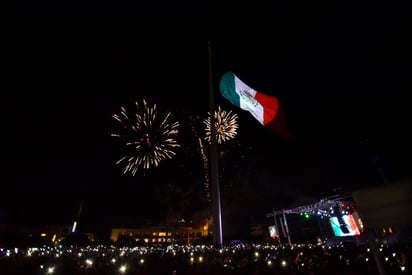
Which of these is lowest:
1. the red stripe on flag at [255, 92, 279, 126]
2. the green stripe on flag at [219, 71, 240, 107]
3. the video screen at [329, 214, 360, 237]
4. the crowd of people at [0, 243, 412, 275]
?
the crowd of people at [0, 243, 412, 275]

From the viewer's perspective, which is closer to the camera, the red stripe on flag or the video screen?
the red stripe on flag

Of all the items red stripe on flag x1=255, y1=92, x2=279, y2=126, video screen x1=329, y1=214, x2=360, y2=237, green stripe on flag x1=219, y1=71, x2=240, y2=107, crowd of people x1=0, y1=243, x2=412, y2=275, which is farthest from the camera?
video screen x1=329, y1=214, x2=360, y2=237

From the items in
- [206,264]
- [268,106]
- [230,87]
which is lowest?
[206,264]

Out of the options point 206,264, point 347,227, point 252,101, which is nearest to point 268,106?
point 252,101

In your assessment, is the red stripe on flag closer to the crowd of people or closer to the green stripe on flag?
the green stripe on flag

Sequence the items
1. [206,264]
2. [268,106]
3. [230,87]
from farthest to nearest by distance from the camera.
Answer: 1. [230,87]
2. [268,106]
3. [206,264]

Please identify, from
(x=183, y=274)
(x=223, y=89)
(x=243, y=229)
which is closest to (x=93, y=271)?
(x=183, y=274)

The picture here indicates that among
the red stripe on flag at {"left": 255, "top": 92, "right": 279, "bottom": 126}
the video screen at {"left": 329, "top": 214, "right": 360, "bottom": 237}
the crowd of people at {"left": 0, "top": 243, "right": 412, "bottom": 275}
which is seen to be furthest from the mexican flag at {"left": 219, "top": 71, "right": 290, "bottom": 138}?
the video screen at {"left": 329, "top": 214, "right": 360, "bottom": 237}

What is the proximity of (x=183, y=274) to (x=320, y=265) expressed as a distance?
13.3ft

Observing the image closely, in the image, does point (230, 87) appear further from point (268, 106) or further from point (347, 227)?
point (347, 227)

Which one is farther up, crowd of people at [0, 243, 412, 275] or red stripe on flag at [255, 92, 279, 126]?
red stripe on flag at [255, 92, 279, 126]

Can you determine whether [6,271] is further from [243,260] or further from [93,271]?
[243,260]

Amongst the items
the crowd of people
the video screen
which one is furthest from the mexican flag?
the video screen

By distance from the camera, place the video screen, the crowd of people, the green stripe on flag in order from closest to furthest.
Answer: the crowd of people < the green stripe on flag < the video screen
